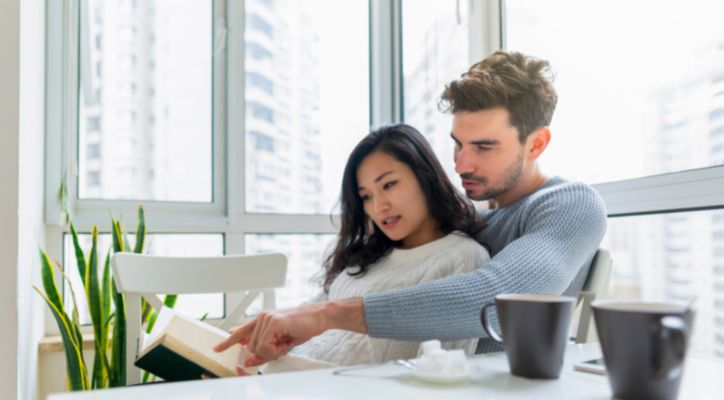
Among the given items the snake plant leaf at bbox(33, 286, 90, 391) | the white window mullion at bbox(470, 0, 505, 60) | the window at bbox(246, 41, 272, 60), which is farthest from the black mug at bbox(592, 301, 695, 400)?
the window at bbox(246, 41, 272, 60)

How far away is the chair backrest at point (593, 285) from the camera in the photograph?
1.20 meters

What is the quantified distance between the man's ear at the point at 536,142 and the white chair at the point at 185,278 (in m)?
0.78

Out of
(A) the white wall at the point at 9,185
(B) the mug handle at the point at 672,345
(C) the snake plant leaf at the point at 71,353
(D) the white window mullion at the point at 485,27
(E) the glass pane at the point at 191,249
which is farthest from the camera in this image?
(E) the glass pane at the point at 191,249

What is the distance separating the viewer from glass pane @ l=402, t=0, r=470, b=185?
2553mm

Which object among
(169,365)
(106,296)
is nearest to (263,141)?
(106,296)

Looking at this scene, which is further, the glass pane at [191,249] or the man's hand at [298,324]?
the glass pane at [191,249]

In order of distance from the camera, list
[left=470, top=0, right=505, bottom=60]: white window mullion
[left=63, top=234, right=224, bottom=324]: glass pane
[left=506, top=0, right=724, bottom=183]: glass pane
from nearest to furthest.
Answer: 1. [left=506, top=0, right=724, bottom=183]: glass pane
2. [left=470, top=0, right=505, bottom=60]: white window mullion
3. [left=63, top=234, right=224, bottom=324]: glass pane

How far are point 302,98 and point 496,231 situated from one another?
1.64 meters

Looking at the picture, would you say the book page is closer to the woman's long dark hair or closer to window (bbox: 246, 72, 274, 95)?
the woman's long dark hair

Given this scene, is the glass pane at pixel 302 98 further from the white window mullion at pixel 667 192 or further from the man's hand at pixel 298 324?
the man's hand at pixel 298 324

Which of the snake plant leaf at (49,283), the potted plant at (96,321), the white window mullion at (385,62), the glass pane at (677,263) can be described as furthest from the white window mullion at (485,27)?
the snake plant leaf at (49,283)

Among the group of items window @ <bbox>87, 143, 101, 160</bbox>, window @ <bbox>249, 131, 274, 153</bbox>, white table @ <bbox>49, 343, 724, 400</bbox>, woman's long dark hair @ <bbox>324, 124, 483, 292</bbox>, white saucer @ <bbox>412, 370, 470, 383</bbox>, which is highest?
window @ <bbox>249, 131, 274, 153</bbox>

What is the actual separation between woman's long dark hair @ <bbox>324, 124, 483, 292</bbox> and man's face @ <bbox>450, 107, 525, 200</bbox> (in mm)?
70

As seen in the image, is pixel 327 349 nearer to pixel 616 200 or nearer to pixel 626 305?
pixel 626 305
